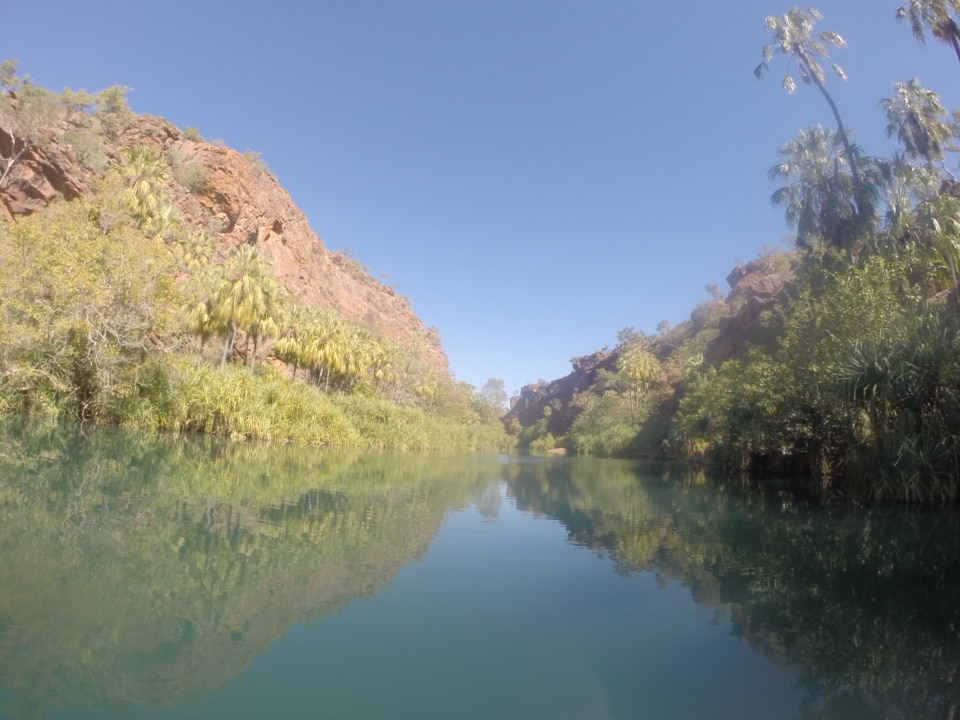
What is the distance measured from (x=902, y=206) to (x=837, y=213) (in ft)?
7.44

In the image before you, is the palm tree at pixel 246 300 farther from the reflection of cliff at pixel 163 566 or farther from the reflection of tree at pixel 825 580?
the reflection of tree at pixel 825 580

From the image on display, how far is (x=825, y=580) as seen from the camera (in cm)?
712

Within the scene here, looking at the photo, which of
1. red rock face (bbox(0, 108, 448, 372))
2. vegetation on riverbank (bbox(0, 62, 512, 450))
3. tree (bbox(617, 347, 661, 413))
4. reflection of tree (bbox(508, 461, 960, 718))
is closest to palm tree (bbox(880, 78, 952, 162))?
reflection of tree (bbox(508, 461, 960, 718))

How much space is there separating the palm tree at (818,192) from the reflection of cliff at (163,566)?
2178 centimetres

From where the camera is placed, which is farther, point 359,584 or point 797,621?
→ point 359,584

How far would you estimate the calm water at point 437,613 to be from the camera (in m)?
3.70

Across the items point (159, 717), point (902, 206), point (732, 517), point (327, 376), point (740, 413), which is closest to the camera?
point (159, 717)

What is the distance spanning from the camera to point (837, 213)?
2423 cm

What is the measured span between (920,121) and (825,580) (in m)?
23.8

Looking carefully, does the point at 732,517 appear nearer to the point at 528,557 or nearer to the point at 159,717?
the point at 528,557

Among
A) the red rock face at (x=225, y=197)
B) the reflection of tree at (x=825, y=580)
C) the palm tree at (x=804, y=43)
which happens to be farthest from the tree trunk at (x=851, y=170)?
the red rock face at (x=225, y=197)

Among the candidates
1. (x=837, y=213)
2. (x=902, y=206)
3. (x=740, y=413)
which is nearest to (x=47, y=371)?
(x=740, y=413)

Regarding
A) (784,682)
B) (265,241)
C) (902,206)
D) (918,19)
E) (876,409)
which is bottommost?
(784,682)

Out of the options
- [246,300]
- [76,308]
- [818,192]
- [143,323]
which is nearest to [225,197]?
[246,300]
